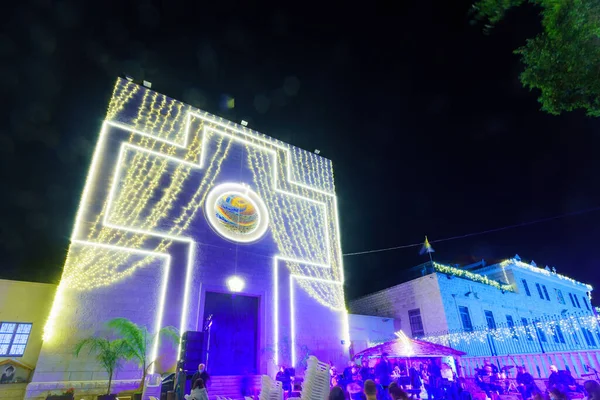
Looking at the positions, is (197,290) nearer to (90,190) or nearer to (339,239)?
(90,190)

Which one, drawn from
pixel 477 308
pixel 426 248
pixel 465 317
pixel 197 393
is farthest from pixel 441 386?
pixel 477 308

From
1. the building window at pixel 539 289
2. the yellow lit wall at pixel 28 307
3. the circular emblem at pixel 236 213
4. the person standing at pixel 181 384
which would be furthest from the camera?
the building window at pixel 539 289

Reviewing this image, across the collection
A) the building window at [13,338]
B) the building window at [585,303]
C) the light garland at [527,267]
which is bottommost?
the building window at [13,338]

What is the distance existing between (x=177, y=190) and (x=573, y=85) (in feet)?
40.4

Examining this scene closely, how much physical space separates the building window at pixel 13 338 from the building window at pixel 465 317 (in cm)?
1920

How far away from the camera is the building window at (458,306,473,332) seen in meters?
17.3

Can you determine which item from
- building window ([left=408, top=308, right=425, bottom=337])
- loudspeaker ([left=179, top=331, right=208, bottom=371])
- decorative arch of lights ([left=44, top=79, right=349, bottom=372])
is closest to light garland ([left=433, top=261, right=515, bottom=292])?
building window ([left=408, top=308, right=425, bottom=337])

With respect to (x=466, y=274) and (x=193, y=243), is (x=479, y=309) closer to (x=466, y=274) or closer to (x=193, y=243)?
(x=466, y=274)

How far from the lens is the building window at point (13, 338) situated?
9133 millimetres

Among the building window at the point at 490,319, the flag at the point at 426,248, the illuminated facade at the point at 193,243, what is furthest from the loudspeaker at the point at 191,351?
the building window at the point at 490,319

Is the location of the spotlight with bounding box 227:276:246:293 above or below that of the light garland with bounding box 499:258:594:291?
below

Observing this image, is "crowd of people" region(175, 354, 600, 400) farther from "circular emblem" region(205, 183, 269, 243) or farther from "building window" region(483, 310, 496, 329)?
"building window" region(483, 310, 496, 329)

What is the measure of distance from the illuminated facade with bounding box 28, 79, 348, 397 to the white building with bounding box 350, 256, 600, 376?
557cm

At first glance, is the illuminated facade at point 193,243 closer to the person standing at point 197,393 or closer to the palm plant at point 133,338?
the palm plant at point 133,338
